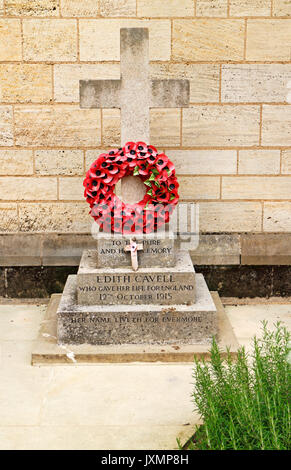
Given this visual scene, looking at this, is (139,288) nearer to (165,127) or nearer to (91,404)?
(91,404)

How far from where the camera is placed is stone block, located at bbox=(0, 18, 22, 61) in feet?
18.3

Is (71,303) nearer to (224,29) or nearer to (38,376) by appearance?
(38,376)

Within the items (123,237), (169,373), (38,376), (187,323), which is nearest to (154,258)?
(123,237)

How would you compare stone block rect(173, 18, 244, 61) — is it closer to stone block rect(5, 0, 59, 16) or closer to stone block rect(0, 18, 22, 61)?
stone block rect(5, 0, 59, 16)

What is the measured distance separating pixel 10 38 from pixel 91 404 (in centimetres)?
359

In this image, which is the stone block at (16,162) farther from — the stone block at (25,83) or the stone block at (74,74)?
the stone block at (74,74)

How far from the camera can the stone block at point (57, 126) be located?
18.7 ft

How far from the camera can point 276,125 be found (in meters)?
5.76

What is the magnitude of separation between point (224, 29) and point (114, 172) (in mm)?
1946

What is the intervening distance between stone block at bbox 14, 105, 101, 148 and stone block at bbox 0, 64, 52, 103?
A: 99 mm

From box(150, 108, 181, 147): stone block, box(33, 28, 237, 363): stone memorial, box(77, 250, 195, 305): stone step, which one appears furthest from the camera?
box(150, 108, 181, 147): stone block

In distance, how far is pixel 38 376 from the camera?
14.0 feet

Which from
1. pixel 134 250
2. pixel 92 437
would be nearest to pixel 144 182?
pixel 134 250

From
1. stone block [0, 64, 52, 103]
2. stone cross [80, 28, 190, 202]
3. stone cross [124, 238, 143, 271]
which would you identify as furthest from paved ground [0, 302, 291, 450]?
stone block [0, 64, 52, 103]
